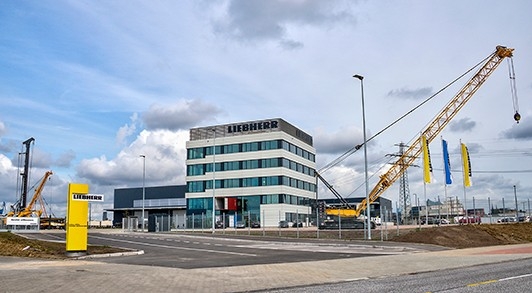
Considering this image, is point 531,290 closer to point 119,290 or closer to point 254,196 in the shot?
point 119,290

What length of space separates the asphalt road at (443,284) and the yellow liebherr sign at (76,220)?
13.6 metres

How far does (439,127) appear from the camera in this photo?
71.3 meters

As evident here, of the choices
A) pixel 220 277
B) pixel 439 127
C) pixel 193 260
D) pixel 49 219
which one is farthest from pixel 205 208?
pixel 220 277

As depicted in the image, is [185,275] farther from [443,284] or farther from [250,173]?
[250,173]

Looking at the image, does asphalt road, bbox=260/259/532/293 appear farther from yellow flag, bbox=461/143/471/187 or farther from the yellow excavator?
the yellow excavator

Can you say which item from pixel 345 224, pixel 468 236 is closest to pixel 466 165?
pixel 468 236

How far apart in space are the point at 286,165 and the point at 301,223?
10.4 metres

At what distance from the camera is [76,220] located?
22.8 meters

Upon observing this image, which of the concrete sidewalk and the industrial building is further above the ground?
the industrial building

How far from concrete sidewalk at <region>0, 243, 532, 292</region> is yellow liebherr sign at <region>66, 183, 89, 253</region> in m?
2.69

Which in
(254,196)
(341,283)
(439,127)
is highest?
(439,127)

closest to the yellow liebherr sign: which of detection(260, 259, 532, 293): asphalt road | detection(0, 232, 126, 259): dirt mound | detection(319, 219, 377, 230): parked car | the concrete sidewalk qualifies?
detection(0, 232, 126, 259): dirt mound

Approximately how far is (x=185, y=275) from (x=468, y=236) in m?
28.1

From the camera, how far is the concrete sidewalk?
12.8 m
